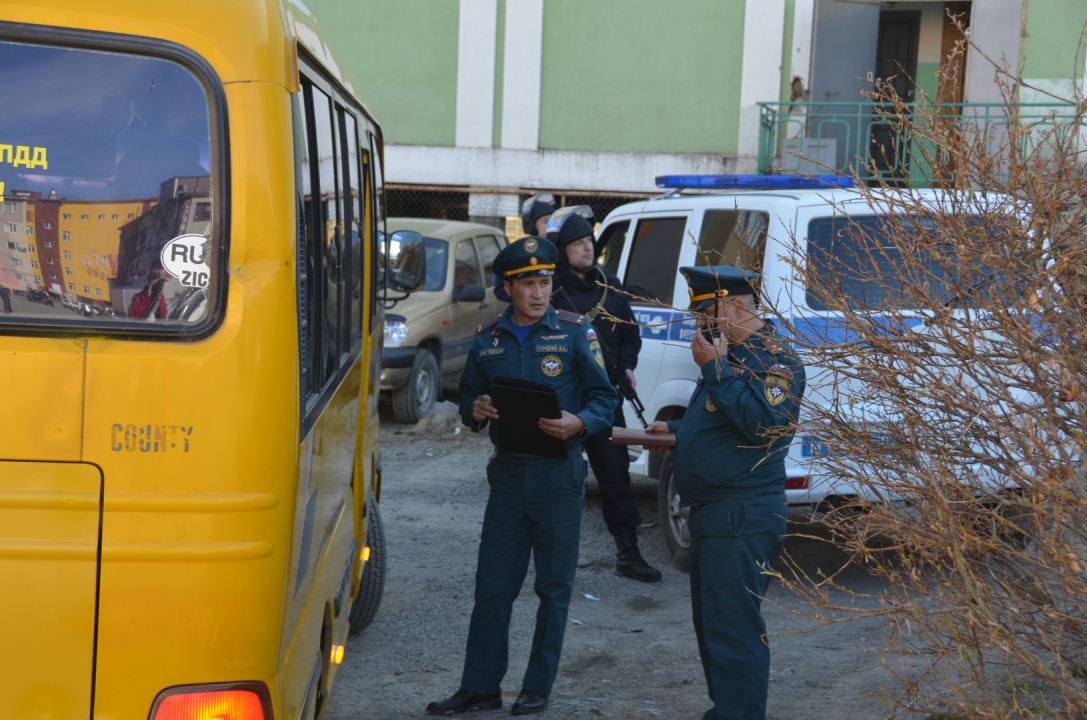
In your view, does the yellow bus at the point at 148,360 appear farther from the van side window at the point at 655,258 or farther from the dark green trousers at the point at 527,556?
the van side window at the point at 655,258

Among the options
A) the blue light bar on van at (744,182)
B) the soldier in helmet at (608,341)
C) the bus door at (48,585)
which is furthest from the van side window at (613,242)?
the bus door at (48,585)

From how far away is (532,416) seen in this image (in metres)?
3.92

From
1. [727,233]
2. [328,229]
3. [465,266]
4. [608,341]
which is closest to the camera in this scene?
[328,229]

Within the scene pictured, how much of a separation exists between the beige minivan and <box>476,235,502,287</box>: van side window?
1cm

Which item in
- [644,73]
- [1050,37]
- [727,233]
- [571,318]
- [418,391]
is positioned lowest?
[418,391]

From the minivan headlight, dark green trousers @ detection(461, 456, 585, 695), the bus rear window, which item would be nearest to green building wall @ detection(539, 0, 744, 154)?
the minivan headlight

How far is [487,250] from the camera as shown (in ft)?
39.2

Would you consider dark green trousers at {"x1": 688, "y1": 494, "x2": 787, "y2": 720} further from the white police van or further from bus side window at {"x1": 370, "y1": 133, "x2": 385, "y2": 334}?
Answer: bus side window at {"x1": 370, "y1": 133, "x2": 385, "y2": 334}

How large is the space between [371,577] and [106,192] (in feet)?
10.5

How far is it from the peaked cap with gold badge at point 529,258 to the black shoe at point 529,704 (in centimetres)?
169

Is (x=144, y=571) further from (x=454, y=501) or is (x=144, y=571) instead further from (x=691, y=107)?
(x=691, y=107)

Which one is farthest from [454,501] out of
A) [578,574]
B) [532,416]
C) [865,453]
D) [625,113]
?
[625,113]

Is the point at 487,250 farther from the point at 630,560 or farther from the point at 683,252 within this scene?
the point at 630,560

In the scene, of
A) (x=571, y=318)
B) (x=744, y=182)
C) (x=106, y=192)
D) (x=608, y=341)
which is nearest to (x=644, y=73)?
(x=744, y=182)
